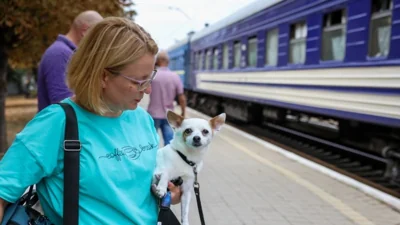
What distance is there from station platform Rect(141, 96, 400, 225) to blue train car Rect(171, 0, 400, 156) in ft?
3.52

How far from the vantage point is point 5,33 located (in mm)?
9414

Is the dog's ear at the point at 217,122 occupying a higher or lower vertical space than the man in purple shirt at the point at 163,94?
higher

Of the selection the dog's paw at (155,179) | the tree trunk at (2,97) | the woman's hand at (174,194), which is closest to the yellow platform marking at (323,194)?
the woman's hand at (174,194)

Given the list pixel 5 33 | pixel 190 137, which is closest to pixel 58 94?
pixel 190 137

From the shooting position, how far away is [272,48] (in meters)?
11.2

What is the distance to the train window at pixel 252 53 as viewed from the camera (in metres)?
12.5

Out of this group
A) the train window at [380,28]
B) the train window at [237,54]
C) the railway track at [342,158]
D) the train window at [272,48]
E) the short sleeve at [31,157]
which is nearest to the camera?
the short sleeve at [31,157]

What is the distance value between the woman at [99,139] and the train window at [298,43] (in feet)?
25.7

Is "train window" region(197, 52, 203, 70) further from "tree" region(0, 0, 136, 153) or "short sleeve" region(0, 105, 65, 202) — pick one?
"short sleeve" region(0, 105, 65, 202)

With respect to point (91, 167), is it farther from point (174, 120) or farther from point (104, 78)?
point (174, 120)

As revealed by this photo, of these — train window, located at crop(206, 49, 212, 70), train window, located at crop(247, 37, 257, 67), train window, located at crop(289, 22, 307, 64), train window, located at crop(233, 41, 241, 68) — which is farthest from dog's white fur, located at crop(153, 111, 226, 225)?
train window, located at crop(206, 49, 212, 70)

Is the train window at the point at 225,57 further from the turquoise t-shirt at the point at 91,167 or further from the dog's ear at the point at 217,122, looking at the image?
the turquoise t-shirt at the point at 91,167

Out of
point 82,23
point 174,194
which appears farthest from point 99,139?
point 82,23

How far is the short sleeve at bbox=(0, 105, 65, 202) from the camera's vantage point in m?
1.48
